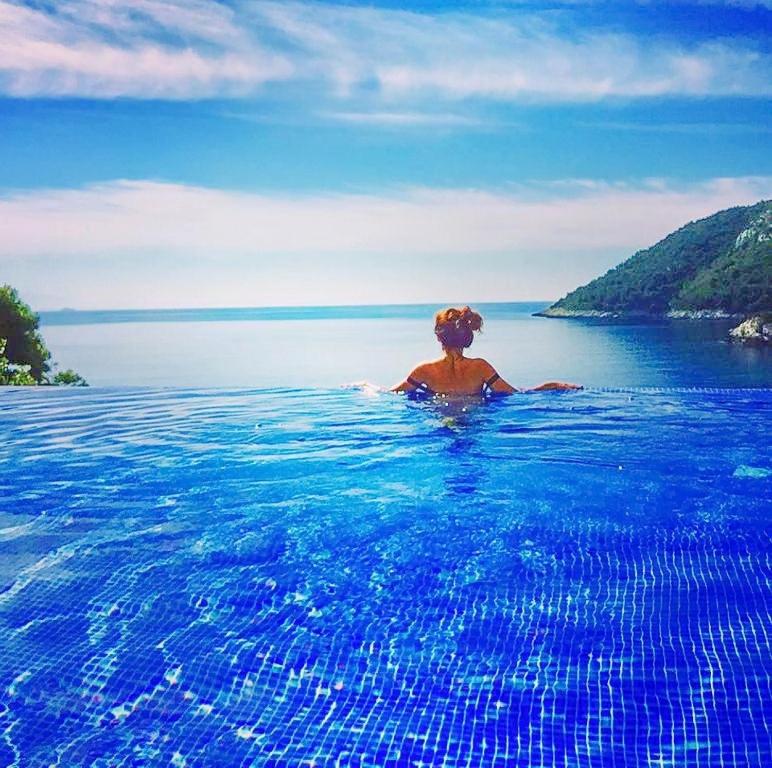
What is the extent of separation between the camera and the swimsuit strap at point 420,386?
26.0 ft

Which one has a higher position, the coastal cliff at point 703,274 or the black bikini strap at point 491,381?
the coastal cliff at point 703,274

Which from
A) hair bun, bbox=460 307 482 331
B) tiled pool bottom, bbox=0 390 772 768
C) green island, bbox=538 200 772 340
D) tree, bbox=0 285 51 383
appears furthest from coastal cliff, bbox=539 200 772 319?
tiled pool bottom, bbox=0 390 772 768

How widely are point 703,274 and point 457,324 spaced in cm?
8320

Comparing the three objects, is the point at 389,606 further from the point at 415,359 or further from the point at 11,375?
the point at 415,359

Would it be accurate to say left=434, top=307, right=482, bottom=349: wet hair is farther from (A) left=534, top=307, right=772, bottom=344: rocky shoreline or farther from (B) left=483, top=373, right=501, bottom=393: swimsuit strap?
(A) left=534, top=307, right=772, bottom=344: rocky shoreline

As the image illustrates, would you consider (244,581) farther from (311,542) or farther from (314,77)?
(314,77)

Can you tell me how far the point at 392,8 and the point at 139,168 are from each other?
655 inches

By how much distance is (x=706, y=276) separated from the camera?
8144 cm

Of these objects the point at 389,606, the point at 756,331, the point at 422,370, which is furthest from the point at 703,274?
the point at 389,606

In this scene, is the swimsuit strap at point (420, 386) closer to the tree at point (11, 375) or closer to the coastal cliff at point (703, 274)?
the tree at point (11, 375)

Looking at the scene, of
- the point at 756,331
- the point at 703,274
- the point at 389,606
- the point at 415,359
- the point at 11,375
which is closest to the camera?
the point at 389,606

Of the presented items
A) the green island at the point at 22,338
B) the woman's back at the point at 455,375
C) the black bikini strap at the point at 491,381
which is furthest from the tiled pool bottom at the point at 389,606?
the green island at the point at 22,338

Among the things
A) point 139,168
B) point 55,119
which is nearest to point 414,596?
point 55,119

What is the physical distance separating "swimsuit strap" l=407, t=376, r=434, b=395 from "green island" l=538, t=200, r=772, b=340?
62701mm
